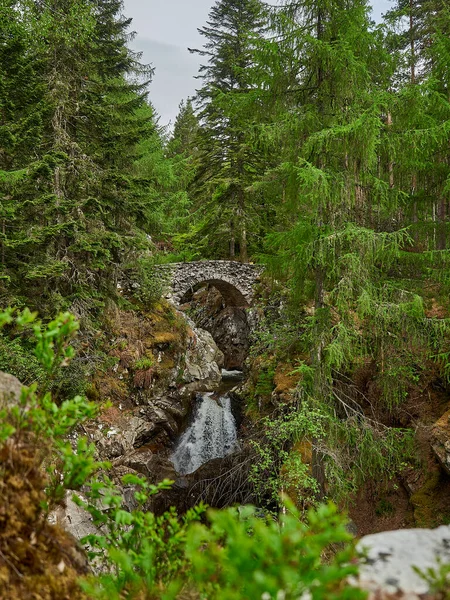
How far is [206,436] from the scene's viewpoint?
11.0 meters

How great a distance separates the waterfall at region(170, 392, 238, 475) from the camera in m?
10.1

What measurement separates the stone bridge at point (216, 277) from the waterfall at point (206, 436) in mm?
4927

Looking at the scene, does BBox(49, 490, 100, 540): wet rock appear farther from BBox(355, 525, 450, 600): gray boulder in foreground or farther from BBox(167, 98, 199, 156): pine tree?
BBox(167, 98, 199, 156): pine tree

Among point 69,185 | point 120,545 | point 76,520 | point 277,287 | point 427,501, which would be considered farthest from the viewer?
point 69,185

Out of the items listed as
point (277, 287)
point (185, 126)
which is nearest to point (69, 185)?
point (277, 287)

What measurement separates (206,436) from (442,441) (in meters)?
6.78

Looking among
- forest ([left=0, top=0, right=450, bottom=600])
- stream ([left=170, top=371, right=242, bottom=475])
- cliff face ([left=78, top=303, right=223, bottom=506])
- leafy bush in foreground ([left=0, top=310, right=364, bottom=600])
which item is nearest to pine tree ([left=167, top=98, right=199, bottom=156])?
forest ([left=0, top=0, right=450, bottom=600])

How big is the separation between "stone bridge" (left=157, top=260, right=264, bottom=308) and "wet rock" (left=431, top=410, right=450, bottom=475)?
9.56 m

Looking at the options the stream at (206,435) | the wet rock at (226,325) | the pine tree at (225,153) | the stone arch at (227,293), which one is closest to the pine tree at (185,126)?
the pine tree at (225,153)

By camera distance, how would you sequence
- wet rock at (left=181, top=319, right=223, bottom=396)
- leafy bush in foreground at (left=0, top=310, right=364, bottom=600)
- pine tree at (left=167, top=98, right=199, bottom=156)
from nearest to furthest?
leafy bush in foreground at (left=0, top=310, right=364, bottom=600) → wet rock at (left=181, top=319, right=223, bottom=396) → pine tree at (left=167, top=98, right=199, bottom=156)

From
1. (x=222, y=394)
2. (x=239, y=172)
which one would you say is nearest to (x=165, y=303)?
(x=222, y=394)

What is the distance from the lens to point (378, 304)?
550 centimetres

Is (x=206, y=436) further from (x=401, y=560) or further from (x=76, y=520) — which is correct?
(x=401, y=560)

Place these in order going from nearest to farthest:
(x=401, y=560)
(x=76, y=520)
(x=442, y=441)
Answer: (x=401, y=560)
(x=76, y=520)
(x=442, y=441)
